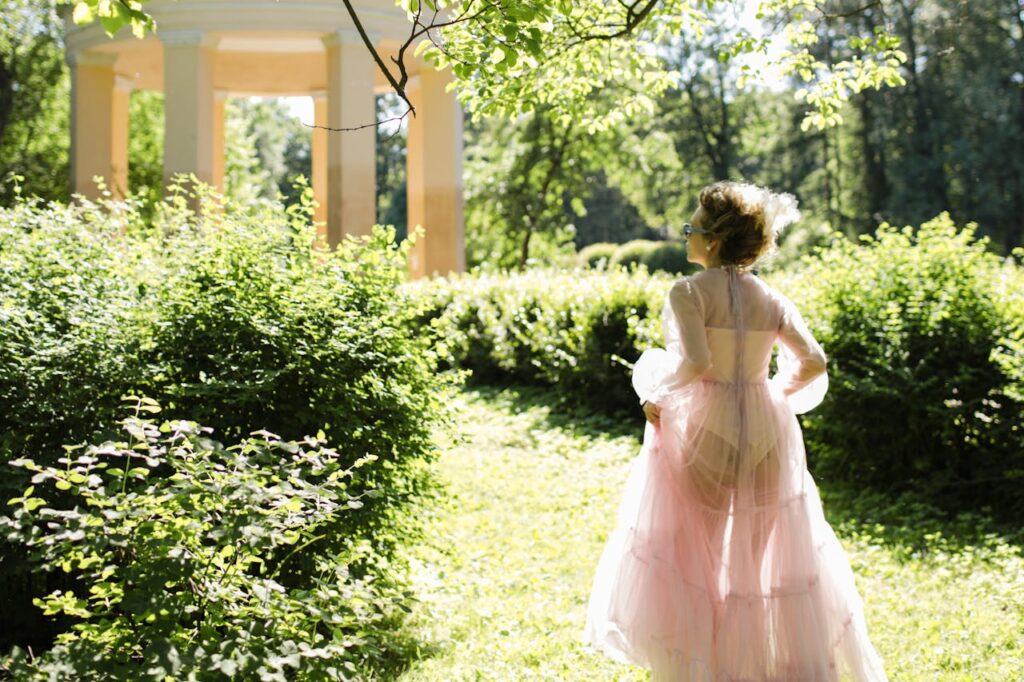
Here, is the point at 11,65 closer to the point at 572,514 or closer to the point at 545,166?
the point at 545,166

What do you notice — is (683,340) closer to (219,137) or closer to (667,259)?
(219,137)

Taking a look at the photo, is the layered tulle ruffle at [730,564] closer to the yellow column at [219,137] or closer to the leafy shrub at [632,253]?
the yellow column at [219,137]

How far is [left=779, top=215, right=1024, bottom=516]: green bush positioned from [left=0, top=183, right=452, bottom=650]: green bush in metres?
3.89

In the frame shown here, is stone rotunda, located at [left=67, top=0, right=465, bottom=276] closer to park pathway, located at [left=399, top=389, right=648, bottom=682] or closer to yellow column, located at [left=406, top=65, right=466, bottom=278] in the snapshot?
yellow column, located at [left=406, top=65, right=466, bottom=278]

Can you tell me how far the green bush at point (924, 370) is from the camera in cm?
694

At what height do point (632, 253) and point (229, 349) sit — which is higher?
point (632, 253)

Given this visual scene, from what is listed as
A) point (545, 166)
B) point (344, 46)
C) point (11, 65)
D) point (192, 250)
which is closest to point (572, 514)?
point (192, 250)

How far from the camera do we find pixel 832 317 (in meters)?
7.66

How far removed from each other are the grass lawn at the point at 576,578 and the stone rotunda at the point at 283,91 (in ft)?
20.3

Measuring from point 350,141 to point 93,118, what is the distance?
198 inches

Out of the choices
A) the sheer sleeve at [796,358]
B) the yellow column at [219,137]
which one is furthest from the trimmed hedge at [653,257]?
the sheer sleeve at [796,358]

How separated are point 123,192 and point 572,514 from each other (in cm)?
1352

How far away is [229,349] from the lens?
4383 mm

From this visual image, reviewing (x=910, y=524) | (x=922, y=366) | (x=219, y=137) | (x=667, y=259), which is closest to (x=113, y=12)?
(x=910, y=524)
